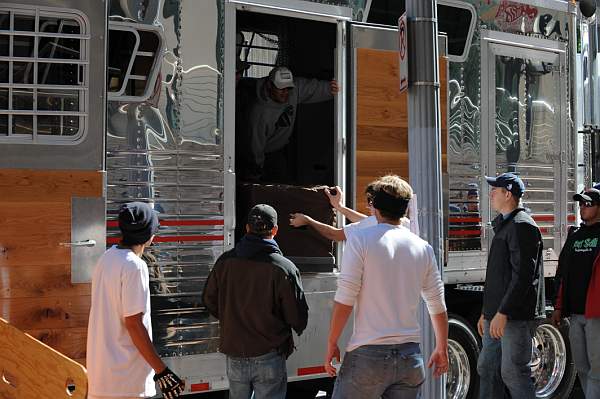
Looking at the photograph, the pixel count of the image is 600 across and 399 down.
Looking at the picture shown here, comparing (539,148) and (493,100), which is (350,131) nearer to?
(493,100)

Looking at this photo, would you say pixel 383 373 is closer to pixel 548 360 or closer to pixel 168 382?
pixel 168 382

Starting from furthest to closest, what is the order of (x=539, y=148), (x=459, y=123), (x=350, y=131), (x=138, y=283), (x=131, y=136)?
1. (x=539, y=148)
2. (x=459, y=123)
3. (x=350, y=131)
4. (x=131, y=136)
5. (x=138, y=283)

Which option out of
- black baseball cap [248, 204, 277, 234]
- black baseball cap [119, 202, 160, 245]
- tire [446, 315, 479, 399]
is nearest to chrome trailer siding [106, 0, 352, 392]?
black baseball cap [248, 204, 277, 234]

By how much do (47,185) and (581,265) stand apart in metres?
3.78

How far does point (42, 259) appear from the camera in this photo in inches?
202

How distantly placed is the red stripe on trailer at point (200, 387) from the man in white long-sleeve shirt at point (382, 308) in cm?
147

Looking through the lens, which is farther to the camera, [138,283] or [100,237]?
[100,237]

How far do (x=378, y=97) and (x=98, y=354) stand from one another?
3117 mm

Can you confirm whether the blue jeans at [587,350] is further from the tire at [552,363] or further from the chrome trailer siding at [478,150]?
the tire at [552,363]

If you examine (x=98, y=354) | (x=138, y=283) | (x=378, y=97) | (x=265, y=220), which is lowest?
(x=98, y=354)

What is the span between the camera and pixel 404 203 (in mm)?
4559

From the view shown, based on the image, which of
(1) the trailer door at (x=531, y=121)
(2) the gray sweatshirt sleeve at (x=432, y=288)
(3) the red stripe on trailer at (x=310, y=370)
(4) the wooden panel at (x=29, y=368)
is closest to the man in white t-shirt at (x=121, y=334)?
(4) the wooden panel at (x=29, y=368)

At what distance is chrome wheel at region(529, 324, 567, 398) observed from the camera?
782cm

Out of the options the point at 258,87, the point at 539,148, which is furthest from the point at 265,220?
the point at 539,148
